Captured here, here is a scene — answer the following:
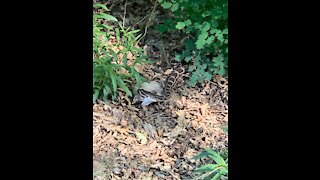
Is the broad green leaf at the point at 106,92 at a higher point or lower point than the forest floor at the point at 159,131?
higher

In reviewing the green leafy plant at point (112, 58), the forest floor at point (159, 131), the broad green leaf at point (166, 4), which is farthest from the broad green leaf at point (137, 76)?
the broad green leaf at point (166, 4)

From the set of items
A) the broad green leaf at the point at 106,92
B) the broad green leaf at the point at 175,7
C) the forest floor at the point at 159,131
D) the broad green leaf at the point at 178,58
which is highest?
the broad green leaf at the point at 175,7

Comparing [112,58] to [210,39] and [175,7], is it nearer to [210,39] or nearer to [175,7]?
[175,7]

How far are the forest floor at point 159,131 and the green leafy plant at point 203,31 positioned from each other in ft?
0.47

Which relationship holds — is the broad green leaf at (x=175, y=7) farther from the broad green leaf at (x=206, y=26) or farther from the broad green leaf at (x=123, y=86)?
the broad green leaf at (x=123, y=86)

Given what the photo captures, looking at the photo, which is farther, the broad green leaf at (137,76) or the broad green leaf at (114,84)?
the broad green leaf at (137,76)

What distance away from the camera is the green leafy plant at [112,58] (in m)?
2.93

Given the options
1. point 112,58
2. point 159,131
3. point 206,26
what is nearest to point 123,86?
point 112,58

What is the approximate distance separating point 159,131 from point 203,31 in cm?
59

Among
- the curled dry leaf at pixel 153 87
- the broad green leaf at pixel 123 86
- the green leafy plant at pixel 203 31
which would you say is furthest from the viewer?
the curled dry leaf at pixel 153 87

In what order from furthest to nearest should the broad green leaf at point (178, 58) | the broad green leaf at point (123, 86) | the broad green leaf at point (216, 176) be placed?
the broad green leaf at point (178, 58) → the broad green leaf at point (123, 86) → the broad green leaf at point (216, 176)

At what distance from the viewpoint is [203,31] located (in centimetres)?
276

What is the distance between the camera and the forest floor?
8.37ft
